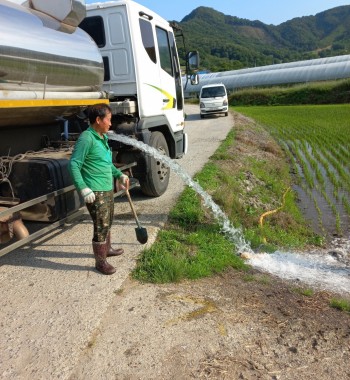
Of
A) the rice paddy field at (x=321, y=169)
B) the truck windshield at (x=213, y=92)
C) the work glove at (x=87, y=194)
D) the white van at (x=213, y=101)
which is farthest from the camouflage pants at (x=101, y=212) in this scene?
the truck windshield at (x=213, y=92)

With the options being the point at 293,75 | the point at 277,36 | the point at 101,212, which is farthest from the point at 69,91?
the point at 277,36

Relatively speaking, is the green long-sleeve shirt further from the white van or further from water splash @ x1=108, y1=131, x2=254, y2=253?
the white van

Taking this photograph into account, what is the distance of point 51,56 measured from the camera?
13.9ft

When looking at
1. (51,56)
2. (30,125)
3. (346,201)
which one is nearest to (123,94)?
(30,125)

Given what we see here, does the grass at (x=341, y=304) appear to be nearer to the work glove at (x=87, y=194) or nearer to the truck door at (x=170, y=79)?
the work glove at (x=87, y=194)

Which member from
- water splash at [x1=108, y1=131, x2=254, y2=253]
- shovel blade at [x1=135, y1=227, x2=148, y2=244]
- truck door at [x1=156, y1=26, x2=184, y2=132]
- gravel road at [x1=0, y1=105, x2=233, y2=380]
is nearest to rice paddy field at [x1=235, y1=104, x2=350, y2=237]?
water splash at [x1=108, y1=131, x2=254, y2=253]

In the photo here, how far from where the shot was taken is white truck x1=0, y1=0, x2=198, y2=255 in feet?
13.0

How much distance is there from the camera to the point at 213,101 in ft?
78.9

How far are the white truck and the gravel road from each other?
0.58 meters

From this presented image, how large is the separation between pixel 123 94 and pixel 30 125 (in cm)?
154

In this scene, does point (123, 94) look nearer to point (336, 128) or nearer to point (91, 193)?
point (91, 193)

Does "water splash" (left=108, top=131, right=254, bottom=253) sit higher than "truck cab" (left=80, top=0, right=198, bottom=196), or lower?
lower

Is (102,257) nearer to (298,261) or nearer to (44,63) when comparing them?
(44,63)

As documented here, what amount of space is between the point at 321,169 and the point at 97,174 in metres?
8.62
